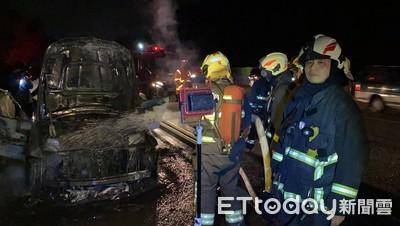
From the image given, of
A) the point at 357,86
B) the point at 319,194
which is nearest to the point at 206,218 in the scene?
the point at 319,194

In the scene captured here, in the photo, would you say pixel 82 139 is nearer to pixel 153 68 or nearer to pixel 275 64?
pixel 275 64

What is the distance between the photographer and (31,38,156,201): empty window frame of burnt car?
490 cm

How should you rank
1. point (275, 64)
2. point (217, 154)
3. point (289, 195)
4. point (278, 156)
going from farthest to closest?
point (275, 64)
point (217, 154)
point (278, 156)
point (289, 195)

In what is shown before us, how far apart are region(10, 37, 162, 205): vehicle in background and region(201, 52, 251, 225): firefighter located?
171cm

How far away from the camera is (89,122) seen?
5.33 meters

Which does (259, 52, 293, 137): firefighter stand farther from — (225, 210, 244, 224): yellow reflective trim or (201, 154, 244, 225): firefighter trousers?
(225, 210, 244, 224): yellow reflective trim

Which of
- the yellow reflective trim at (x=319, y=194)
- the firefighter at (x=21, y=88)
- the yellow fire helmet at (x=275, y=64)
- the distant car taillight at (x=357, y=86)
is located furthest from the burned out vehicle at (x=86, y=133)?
the distant car taillight at (x=357, y=86)

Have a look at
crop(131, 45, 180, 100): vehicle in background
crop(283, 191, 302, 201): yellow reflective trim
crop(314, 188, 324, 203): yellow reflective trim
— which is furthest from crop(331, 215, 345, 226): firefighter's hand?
crop(131, 45, 180, 100): vehicle in background

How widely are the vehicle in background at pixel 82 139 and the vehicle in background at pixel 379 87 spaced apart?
375 inches

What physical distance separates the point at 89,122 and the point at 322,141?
150 inches

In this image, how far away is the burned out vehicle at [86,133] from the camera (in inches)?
193

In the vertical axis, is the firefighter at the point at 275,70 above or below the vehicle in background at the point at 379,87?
above

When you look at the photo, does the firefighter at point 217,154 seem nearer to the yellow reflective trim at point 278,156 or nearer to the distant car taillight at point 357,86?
the yellow reflective trim at point 278,156

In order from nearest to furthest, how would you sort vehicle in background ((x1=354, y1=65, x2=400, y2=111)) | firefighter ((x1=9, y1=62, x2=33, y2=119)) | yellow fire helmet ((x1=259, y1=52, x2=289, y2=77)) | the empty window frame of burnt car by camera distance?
the empty window frame of burnt car, yellow fire helmet ((x1=259, y1=52, x2=289, y2=77)), firefighter ((x1=9, y1=62, x2=33, y2=119)), vehicle in background ((x1=354, y1=65, x2=400, y2=111))
